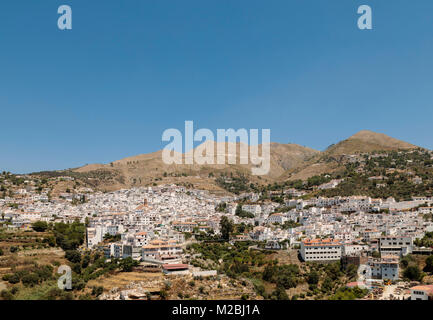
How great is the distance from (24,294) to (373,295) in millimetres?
15681

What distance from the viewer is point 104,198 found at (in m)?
53.1

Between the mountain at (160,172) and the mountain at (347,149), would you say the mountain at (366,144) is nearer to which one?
the mountain at (347,149)

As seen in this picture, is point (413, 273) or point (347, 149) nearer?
point (413, 273)

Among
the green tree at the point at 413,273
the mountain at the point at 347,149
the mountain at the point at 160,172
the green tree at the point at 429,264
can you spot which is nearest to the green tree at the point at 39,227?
the green tree at the point at 413,273

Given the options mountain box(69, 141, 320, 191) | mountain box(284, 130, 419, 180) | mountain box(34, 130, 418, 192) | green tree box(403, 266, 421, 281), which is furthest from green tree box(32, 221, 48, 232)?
mountain box(284, 130, 419, 180)

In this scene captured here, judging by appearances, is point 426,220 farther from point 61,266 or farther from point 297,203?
point 61,266

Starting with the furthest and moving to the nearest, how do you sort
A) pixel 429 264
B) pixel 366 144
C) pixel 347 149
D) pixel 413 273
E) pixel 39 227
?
pixel 366 144 → pixel 347 149 → pixel 39 227 → pixel 429 264 → pixel 413 273

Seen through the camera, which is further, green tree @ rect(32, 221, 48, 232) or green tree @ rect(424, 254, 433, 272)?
green tree @ rect(32, 221, 48, 232)

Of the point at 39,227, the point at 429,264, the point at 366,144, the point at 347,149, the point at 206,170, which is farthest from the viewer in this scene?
the point at 206,170

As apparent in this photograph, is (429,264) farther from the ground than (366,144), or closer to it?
closer to it

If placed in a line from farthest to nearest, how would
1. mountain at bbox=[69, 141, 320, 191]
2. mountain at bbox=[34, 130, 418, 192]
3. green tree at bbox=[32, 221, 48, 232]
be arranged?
mountain at bbox=[69, 141, 320, 191], mountain at bbox=[34, 130, 418, 192], green tree at bbox=[32, 221, 48, 232]

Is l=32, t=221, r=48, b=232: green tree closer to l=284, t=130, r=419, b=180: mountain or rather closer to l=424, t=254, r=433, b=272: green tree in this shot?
l=424, t=254, r=433, b=272: green tree

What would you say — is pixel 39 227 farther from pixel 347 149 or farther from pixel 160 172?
pixel 347 149

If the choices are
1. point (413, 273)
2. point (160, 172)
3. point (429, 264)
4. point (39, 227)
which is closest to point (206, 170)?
point (160, 172)
